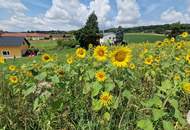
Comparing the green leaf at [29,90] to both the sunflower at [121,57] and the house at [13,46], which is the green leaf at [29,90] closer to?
the sunflower at [121,57]

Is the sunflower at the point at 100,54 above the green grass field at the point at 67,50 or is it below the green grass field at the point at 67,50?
above

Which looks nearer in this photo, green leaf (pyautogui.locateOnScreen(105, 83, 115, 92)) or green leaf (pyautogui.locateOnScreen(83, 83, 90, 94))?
green leaf (pyautogui.locateOnScreen(105, 83, 115, 92))

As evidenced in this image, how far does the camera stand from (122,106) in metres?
3.32

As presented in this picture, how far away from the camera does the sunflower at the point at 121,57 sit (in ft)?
10.1

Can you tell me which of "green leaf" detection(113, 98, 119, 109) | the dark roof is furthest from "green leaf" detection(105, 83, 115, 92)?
the dark roof

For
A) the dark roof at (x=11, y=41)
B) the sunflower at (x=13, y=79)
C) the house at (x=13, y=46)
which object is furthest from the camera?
the dark roof at (x=11, y=41)

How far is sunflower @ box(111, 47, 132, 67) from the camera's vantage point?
3.07m

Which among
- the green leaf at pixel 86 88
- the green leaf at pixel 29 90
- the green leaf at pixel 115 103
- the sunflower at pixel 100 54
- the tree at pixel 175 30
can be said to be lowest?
the tree at pixel 175 30

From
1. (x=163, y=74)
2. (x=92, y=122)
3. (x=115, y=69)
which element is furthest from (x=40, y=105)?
(x=163, y=74)

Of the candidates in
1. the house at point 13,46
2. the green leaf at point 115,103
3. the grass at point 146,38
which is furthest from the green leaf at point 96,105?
the house at point 13,46

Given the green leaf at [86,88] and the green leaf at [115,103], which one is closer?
the green leaf at [115,103]

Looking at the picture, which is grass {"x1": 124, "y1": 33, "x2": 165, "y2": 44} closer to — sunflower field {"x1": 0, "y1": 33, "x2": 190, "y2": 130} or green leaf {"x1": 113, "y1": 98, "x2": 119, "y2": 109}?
sunflower field {"x1": 0, "y1": 33, "x2": 190, "y2": 130}

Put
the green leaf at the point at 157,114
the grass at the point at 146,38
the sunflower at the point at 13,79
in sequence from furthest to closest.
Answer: the grass at the point at 146,38 → the sunflower at the point at 13,79 → the green leaf at the point at 157,114

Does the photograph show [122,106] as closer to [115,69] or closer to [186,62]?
[115,69]
